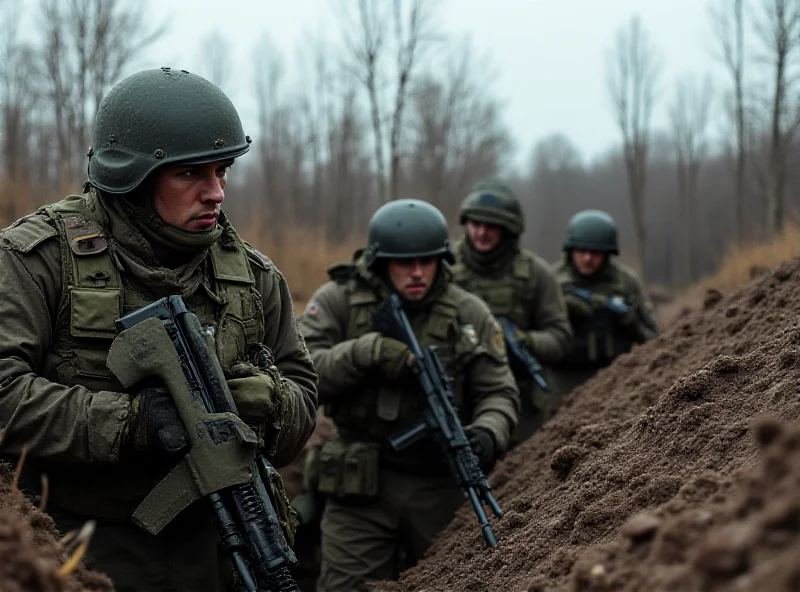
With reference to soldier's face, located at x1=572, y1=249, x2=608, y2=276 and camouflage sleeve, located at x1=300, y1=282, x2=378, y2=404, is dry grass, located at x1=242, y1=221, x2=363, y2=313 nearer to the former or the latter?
soldier's face, located at x1=572, y1=249, x2=608, y2=276

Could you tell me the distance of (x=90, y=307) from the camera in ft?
9.39

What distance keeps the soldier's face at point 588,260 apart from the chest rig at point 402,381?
135 inches

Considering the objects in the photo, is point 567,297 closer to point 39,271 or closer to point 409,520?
point 409,520

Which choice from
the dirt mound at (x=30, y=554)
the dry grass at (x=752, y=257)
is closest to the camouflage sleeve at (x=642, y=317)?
the dry grass at (x=752, y=257)

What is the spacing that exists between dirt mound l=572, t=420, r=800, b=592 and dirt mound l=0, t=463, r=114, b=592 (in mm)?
1153

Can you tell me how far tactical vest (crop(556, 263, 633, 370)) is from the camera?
7801mm

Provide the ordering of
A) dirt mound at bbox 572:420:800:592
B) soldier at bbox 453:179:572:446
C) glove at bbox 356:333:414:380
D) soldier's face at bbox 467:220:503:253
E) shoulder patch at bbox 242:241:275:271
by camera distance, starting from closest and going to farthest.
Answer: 1. dirt mound at bbox 572:420:800:592
2. shoulder patch at bbox 242:241:275:271
3. glove at bbox 356:333:414:380
4. soldier at bbox 453:179:572:446
5. soldier's face at bbox 467:220:503:253

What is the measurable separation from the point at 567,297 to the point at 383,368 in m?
3.74

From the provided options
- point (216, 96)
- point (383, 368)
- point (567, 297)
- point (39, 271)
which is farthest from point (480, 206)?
point (39, 271)

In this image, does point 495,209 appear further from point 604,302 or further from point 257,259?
point 257,259

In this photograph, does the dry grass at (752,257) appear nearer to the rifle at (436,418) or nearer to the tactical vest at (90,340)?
the rifle at (436,418)

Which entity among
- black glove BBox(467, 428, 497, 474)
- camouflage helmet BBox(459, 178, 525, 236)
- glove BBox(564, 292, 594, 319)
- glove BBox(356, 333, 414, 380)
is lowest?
black glove BBox(467, 428, 497, 474)

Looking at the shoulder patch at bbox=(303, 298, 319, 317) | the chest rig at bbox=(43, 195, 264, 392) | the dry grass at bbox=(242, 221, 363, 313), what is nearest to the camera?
the chest rig at bbox=(43, 195, 264, 392)

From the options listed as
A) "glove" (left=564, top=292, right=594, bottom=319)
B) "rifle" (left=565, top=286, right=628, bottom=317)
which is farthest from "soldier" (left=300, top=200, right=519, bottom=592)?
"rifle" (left=565, top=286, right=628, bottom=317)
